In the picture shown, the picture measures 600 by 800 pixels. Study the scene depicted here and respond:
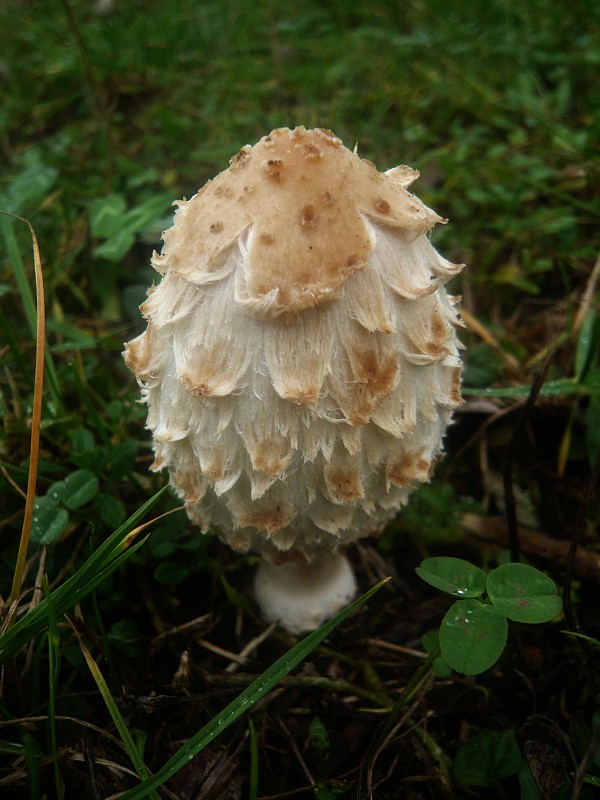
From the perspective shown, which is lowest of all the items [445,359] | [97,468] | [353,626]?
[353,626]

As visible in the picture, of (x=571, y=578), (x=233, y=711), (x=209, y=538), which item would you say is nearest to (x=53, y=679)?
(x=233, y=711)

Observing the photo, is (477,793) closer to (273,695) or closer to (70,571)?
(273,695)

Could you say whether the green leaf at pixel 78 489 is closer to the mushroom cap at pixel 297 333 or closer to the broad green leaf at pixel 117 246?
the mushroom cap at pixel 297 333

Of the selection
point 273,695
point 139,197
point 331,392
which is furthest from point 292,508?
point 139,197

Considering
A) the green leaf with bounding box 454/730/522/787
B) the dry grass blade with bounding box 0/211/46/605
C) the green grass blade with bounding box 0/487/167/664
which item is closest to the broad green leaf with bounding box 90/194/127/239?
the dry grass blade with bounding box 0/211/46/605

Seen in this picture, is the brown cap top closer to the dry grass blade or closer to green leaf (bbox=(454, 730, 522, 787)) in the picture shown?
the dry grass blade

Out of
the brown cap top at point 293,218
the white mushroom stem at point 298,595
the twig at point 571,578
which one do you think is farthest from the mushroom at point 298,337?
the white mushroom stem at point 298,595

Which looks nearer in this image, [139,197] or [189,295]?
[189,295]

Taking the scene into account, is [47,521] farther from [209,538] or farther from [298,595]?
[298,595]
